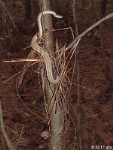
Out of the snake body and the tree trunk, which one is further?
the tree trunk

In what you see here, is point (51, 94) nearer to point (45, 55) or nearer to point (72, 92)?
point (45, 55)

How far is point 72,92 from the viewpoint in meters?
5.83

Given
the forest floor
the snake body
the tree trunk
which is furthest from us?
the forest floor

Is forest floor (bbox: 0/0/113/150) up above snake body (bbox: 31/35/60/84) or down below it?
below

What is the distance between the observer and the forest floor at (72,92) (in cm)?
479

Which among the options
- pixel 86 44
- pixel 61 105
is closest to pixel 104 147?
pixel 61 105

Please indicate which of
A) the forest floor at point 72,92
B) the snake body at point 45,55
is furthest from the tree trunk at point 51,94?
the forest floor at point 72,92

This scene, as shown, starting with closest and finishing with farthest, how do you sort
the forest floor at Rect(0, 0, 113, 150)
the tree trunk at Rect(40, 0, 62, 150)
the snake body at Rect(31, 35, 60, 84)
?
the snake body at Rect(31, 35, 60, 84)
the tree trunk at Rect(40, 0, 62, 150)
the forest floor at Rect(0, 0, 113, 150)

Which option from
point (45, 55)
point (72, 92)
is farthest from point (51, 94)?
point (72, 92)

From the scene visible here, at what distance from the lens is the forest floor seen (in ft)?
15.7

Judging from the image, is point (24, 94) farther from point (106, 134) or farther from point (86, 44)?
point (86, 44)

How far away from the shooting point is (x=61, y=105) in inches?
95.4

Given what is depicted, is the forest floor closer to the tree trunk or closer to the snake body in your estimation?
the tree trunk

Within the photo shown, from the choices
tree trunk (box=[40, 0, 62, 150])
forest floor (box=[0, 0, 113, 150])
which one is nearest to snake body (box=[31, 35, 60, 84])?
tree trunk (box=[40, 0, 62, 150])
